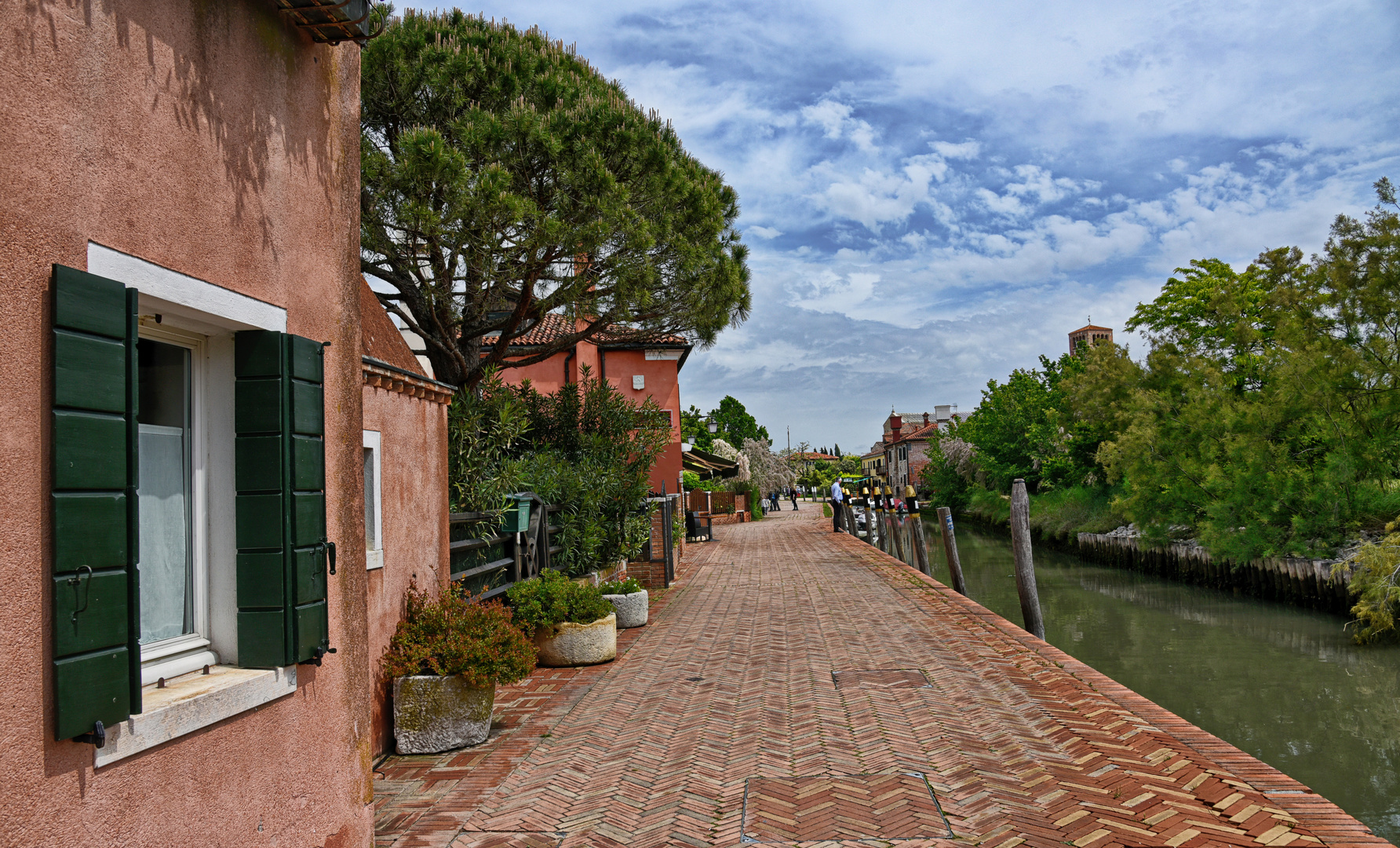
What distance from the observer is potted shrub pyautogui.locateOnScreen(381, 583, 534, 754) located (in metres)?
5.42

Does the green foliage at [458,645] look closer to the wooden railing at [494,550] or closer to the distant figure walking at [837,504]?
the wooden railing at [494,550]

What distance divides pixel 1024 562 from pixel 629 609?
507cm

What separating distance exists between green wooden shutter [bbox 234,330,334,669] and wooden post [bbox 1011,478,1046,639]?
8700 millimetres

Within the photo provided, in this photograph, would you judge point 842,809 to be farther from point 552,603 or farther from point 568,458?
point 568,458

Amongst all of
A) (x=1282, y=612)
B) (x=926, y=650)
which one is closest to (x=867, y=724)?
(x=926, y=650)

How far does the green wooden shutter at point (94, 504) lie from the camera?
2.37 m

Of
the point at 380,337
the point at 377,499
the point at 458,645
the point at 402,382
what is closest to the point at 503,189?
the point at 380,337

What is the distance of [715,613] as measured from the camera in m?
11.6

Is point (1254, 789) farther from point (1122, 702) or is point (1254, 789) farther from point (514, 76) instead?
point (514, 76)

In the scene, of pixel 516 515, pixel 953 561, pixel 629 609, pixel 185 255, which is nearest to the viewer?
pixel 185 255

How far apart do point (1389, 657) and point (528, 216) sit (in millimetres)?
13606

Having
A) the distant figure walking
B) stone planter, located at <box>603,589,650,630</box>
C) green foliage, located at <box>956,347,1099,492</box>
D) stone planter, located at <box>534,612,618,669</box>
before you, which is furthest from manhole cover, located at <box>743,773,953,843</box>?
green foliage, located at <box>956,347,1099,492</box>

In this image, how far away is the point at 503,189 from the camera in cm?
1009

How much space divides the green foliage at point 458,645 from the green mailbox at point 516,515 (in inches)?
104
